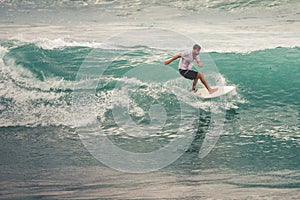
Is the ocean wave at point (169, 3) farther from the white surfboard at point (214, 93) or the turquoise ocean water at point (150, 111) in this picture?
the white surfboard at point (214, 93)

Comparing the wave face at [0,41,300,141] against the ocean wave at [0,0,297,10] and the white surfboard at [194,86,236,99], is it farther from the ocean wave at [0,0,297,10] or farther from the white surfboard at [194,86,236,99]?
the ocean wave at [0,0,297,10]

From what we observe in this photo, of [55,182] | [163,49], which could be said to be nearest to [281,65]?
[163,49]

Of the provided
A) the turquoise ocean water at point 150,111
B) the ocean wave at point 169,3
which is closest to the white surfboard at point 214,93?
the turquoise ocean water at point 150,111

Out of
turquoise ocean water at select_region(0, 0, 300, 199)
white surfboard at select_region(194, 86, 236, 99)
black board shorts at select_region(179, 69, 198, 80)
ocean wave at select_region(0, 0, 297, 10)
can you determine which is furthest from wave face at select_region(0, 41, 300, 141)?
ocean wave at select_region(0, 0, 297, 10)

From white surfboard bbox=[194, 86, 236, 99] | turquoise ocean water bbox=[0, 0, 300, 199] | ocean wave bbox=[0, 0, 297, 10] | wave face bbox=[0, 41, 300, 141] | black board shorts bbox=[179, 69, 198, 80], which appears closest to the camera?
turquoise ocean water bbox=[0, 0, 300, 199]

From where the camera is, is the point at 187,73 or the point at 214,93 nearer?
the point at 187,73

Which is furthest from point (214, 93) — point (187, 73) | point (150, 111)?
point (187, 73)

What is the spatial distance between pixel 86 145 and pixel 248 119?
303 centimetres

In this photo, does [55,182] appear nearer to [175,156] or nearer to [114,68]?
[175,156]

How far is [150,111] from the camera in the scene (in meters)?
10.2

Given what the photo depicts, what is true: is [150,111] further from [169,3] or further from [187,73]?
[169,3]

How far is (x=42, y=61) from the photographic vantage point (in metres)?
13.4

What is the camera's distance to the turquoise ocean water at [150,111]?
21.3 feet

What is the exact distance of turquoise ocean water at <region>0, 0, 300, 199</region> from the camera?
255 inches
